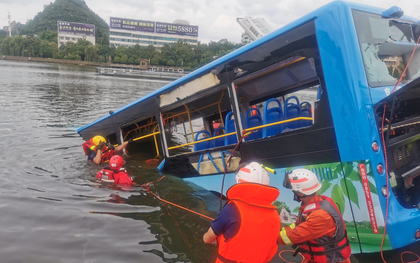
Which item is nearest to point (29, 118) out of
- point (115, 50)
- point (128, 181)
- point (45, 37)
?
point (128, 181)

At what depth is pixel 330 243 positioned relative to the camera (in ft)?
10.1

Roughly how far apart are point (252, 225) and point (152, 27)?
5219 inches

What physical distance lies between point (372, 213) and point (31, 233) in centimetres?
492

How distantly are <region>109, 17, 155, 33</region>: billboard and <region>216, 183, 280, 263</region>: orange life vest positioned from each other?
129630 mm

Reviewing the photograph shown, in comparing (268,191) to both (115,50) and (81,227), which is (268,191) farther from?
(115,50)

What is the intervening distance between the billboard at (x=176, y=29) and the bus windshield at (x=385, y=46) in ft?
426

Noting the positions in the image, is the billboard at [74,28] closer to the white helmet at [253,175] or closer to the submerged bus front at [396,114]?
the submerged bus front at [396,114]

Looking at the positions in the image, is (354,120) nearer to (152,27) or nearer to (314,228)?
(314,228)

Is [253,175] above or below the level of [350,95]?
below

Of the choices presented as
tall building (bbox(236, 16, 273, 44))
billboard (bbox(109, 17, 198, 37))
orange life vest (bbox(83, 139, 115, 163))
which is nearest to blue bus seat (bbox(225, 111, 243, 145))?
orange life vest (bbox(83, 139, 115, 163))

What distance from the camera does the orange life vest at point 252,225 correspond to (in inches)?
105

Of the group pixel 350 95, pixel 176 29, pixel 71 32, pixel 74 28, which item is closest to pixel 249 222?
pixel 350 95

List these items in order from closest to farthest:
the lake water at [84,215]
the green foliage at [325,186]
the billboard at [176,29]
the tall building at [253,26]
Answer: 1. the green foliage at [325,186]
2. the lake water at [84,215]
3. the tall building at [253,26]
4. the billboard at [176,29]

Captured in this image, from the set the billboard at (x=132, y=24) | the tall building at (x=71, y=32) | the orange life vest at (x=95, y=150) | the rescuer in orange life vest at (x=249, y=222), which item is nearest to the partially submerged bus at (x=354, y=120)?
the rescuer in orange life vest at (x=249, y=222)
